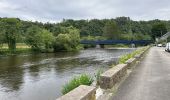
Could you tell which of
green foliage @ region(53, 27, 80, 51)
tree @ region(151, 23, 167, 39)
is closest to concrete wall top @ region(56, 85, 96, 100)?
green foliage @ region(53, 27, 80, 51)

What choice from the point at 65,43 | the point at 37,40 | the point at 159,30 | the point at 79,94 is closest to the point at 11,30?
the point at 37,40

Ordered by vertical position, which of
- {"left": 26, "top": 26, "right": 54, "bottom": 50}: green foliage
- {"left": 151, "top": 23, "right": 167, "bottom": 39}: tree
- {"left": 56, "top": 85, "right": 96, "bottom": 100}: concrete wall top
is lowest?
{"left": 56, "top": 85, "right": 96, "bottom": 100}: concrete wall top

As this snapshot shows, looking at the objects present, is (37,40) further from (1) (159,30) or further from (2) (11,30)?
(1) (159,30)

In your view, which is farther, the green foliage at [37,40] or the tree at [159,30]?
the tree at [159,30]

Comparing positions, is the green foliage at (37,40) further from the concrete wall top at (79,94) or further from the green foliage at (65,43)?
the concrete wall top at (79,94)

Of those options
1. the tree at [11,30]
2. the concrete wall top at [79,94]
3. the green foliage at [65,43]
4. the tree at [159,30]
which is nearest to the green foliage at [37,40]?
the green foliage at [65,43]

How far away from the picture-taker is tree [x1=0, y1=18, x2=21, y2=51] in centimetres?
8869

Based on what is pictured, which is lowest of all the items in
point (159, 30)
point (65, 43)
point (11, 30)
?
point (65, 43)

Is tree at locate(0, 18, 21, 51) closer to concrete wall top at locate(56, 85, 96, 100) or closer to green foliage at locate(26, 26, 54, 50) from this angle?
green foliage at locate(26, 26, 54, 50)

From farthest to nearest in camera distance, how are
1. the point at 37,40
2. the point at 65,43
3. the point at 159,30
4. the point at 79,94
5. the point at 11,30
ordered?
the point at 159,30, the point at 65,43, the point at 37,40, the point at 11,30, the point at 79,94

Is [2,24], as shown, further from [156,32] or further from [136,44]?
[156,32]

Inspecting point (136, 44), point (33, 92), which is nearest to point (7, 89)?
point (33, 92)

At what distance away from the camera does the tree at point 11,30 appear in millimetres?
88688

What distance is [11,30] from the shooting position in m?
89.1
